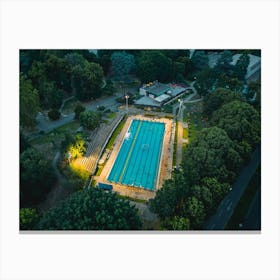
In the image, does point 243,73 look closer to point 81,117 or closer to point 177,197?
point 81,117

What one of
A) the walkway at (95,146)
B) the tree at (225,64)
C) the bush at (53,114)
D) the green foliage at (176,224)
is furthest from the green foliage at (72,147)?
the tree at (225,64)

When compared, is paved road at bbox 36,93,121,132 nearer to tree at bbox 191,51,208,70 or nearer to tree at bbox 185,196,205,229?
tree at bbox 191,51,208,70

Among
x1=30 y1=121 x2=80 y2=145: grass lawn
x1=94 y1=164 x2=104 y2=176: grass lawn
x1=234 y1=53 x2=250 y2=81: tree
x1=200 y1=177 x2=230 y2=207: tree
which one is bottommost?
x1=200 y1=177 x2=230 y2=207: tree

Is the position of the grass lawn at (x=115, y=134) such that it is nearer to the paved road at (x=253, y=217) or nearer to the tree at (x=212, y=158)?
the tree at (x=212, y=158)

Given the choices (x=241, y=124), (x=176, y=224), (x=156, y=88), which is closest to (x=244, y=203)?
(x=176, y=224)

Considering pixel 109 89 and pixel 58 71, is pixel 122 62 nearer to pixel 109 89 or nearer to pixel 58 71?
pixel 109 89

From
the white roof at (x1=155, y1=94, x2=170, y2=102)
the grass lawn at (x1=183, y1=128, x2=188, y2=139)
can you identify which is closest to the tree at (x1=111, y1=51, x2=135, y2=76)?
the white roof at (x1=155, y1=94, x2=170, y2=102)
